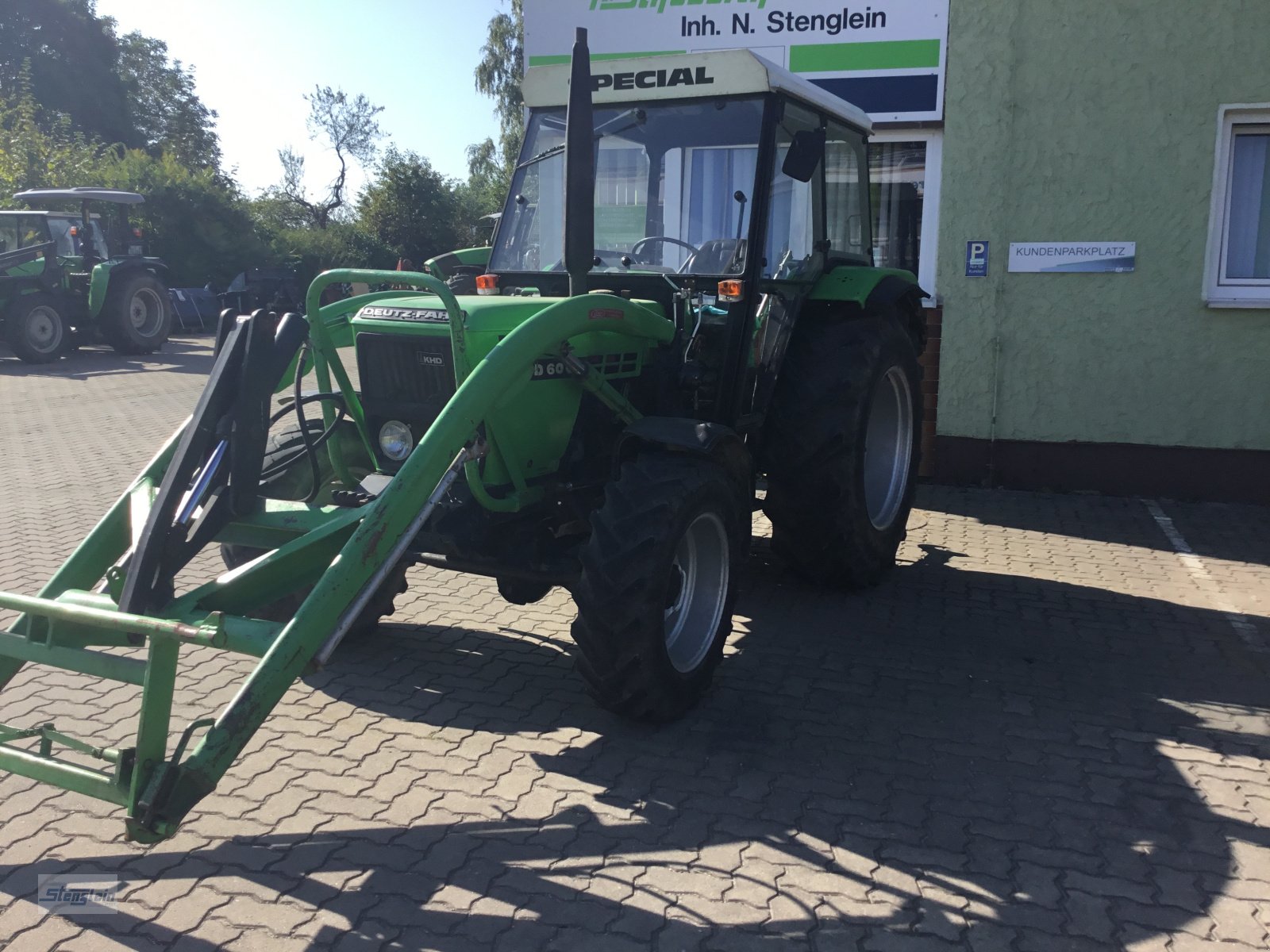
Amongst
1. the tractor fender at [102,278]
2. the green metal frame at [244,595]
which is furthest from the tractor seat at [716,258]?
the tractor fender at [102,278]

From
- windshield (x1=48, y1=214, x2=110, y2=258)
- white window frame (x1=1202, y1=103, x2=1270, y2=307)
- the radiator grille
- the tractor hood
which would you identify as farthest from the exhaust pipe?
windshield (x1=48, y1=214, x2=110, y2=258)

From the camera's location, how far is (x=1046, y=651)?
15.7 ft

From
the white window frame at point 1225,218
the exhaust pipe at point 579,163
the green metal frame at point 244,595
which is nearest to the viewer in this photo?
the green metal frame at point 244,595

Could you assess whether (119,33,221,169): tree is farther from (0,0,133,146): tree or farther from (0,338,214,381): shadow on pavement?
(0,338,214,381): shadow on pavement

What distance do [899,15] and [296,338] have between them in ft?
19.2

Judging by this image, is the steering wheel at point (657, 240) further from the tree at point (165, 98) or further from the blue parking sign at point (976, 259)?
the tree at point (165, 98)

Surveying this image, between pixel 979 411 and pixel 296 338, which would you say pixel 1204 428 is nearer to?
pixel 979 411

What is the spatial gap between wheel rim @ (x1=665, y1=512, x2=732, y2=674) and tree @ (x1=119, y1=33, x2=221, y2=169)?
50.4 metres

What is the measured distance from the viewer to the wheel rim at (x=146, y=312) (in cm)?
1725

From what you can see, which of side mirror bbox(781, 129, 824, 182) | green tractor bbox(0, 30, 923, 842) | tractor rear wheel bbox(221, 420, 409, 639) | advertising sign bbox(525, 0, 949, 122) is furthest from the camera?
advertising sign bbox(525, 0, 949, 122)

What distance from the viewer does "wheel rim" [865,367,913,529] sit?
5996mm

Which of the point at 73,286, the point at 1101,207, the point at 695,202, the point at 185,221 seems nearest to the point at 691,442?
the point at 695,202

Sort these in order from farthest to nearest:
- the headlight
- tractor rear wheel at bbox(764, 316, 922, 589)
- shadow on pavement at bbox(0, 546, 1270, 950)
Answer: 1. tractor rear wheel at bbox(764, 316, 922, 589)
2. the headlight
3. shadow on pavement at bbox(0, 546, 1270, 950)

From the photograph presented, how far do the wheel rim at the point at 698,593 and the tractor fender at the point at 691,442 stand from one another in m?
0.23
